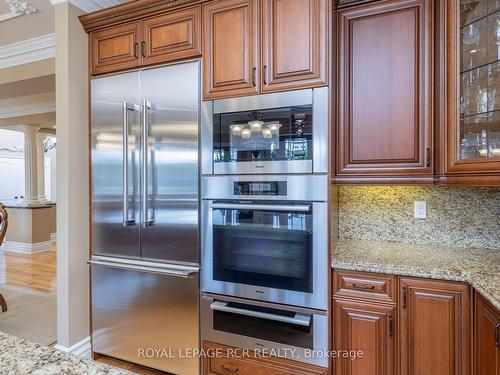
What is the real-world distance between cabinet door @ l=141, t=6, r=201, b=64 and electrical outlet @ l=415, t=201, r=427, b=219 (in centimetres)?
Result: 180

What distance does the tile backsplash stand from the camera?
1.92m

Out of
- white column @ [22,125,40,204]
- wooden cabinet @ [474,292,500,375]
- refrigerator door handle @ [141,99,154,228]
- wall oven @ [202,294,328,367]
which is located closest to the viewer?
wooden cabinet @ [474,292,500,375]

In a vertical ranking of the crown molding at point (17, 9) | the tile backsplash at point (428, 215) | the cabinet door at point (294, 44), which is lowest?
the tile backsplash at point (428, 215)

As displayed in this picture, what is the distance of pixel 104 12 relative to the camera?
2211 mm

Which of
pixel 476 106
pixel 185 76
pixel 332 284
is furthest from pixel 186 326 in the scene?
pixel 476 106

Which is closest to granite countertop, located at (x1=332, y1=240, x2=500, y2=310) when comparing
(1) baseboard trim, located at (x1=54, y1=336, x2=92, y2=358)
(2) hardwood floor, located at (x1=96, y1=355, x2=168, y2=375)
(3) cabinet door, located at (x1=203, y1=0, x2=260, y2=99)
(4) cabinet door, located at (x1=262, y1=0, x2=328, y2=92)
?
(4) cabinet door, located at (x1=262, y1=0, x2=328, y2=92)

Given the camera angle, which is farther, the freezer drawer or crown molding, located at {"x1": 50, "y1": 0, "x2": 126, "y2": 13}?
crown molding, located at {"x1": 50, "y1": 0, "x2": 126, "y2": 13}

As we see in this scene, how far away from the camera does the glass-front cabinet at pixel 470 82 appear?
5.27 ft

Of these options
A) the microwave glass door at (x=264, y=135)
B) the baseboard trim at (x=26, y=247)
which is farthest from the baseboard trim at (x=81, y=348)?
the baseboard trim at (x=26, y=247)

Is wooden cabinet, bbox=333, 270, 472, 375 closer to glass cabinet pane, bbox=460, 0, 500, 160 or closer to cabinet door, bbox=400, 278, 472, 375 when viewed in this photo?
A: cabinet door, bbox=400, 278, 472, 375

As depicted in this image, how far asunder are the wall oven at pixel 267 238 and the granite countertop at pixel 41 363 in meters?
1.22

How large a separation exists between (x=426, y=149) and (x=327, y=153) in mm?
588

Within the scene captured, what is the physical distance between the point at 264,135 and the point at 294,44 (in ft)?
1.83

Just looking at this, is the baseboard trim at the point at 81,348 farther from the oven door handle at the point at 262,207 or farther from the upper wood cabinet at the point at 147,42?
the upper wood cabinet at the point at 147,42
